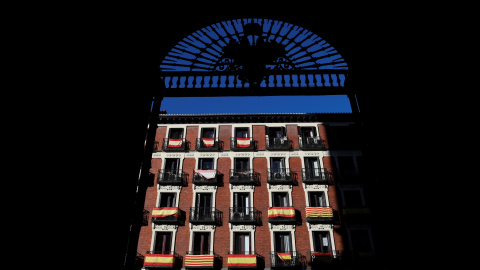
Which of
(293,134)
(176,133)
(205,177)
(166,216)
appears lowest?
(166,216)

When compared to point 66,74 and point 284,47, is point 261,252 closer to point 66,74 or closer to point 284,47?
point 284,47

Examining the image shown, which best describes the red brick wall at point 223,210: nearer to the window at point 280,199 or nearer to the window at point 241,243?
the window at point 241,243

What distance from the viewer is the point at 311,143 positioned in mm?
23469

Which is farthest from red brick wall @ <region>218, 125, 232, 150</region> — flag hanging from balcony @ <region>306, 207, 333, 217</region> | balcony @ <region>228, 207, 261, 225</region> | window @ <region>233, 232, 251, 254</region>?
flag hanging from balcony @ <region>306, 207, 333, 217</region>

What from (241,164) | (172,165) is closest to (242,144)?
(241,164)

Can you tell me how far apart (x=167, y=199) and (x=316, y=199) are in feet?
34.5

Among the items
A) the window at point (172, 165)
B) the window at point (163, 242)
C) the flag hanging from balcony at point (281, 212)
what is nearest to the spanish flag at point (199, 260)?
the window at point (163, 242)

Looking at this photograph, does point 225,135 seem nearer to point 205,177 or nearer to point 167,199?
point 205,177

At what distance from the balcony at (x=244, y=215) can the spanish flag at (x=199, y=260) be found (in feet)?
8.93

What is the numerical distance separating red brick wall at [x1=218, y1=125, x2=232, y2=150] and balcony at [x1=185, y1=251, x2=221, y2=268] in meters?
8.23

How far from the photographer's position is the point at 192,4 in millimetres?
5453

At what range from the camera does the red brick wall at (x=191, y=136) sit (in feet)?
78.5

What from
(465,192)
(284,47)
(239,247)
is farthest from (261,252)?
(465,192)

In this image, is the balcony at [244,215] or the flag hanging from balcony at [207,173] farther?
the flag hanging from balcony at [207,173]
